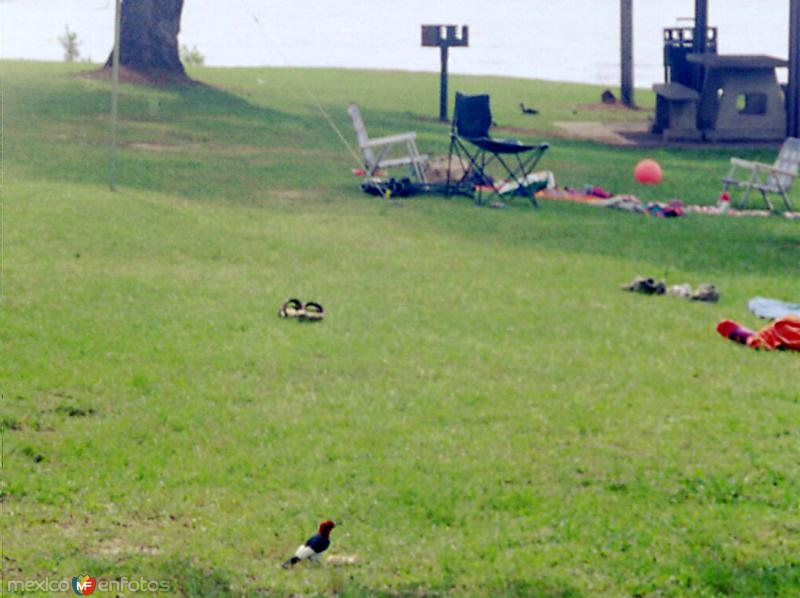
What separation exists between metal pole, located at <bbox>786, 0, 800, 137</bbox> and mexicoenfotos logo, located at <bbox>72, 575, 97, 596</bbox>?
61.7 feet

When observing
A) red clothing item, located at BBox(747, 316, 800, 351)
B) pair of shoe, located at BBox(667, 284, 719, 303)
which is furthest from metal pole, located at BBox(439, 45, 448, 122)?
red clothing item, located at BBox(747, 316, 800, 351)

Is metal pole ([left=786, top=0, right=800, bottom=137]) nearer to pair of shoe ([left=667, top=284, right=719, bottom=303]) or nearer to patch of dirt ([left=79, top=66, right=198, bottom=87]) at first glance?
patch of dirt ([left=79, top=66, right=198, bottom=87])

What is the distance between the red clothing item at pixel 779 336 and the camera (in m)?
7.70

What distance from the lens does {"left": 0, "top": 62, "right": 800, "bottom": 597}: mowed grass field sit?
457cm

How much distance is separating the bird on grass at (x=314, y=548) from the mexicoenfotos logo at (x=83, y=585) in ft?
2.13

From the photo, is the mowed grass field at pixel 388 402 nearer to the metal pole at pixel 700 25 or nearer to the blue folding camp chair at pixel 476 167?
the blue folding camp chair at pixel 476 167

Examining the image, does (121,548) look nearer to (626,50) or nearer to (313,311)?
(313,311)

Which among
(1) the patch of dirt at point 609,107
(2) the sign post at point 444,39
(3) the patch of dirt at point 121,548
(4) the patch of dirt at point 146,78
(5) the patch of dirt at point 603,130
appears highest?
(2) the sign post at point 444,39

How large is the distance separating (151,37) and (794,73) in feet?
38.5

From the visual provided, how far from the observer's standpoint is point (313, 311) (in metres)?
8.01

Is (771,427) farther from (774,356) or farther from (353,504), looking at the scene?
(353,504)

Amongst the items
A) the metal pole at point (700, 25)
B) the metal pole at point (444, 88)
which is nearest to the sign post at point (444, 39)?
the metal pole at point (444, 88)

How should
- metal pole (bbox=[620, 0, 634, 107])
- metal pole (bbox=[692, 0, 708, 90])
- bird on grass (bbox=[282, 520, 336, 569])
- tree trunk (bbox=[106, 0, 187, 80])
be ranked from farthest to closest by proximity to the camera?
metal pole (bbox=[620, 0, 634, 107])
tree trunk (bbox=[106, 0, 187, 80])
metal pole (bbox=[692, 0, 708, 90])
bird on grass (bbox=[282, 520, 336, 569])

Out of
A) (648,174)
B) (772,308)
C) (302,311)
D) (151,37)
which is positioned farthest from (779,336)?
(151,37)
